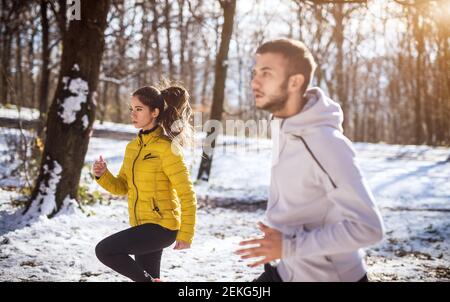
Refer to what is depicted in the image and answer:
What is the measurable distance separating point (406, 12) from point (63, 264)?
648 cm

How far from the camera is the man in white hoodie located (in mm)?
1756

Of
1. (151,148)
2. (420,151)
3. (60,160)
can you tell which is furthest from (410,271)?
(420,151)

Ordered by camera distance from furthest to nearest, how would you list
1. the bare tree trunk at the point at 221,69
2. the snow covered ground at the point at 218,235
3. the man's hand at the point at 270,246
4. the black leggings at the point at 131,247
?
the bare tree trunk at the point at 221,69, the snow covered ground at the point at 218,235, the black leggings at the point at 131,247, the man's hand at the point at 270,246

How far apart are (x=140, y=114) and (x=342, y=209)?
1930 millimetres

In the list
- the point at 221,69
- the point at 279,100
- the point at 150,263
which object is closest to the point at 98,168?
the point at 150,263

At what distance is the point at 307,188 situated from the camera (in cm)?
194

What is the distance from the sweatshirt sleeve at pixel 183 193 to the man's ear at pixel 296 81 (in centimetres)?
134

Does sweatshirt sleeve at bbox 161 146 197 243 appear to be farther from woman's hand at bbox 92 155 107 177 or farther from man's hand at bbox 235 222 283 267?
man's hand at bbox 235 222 283 267

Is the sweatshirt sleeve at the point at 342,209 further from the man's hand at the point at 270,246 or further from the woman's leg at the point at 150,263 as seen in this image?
the woman's leg at the point at 150,263

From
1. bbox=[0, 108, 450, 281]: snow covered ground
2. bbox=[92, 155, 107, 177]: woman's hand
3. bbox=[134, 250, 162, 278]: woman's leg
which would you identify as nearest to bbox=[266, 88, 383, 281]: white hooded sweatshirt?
bbox=[134, 250, 162, 278]: woman's leg

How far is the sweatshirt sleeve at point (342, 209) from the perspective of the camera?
1735 mm

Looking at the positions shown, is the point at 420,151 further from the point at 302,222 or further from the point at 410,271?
the point at 302,222

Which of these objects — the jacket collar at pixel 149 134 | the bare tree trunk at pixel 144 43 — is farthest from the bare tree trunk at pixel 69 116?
the bare tree trunk at pixel 144 43

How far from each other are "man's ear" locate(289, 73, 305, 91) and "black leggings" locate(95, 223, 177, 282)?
158cm
